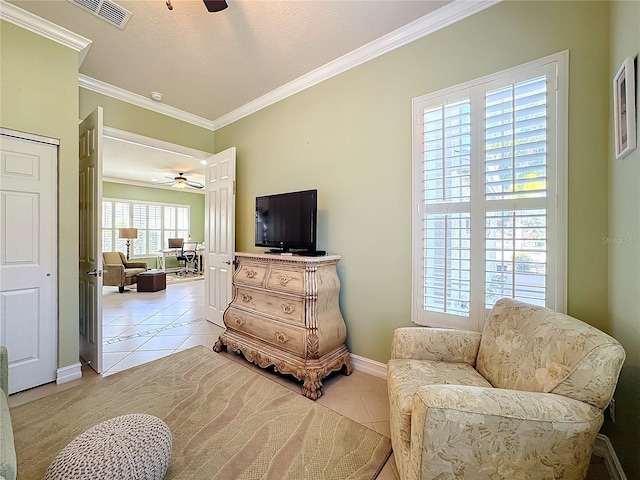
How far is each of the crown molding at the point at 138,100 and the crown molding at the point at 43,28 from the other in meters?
0.53

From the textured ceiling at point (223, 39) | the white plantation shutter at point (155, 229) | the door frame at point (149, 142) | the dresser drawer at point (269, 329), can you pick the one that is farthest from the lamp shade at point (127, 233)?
the dresser drawer at point (269, 329)

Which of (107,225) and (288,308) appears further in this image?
(107,225)

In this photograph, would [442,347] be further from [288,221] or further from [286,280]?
[288,221]

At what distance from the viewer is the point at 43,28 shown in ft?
7.06

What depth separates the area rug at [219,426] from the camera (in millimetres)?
1430

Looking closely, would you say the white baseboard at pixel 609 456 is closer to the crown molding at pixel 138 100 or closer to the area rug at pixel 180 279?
the crown molding at pixel 138 100

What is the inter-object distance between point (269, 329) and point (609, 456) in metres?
2.25

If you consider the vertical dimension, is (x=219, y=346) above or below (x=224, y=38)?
below

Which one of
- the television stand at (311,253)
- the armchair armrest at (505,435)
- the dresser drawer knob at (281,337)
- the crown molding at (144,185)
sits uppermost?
the crown molding at (144,185)

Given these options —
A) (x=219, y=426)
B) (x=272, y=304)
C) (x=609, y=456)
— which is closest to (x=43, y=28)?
(x=272, y=304)

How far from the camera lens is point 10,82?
205cm

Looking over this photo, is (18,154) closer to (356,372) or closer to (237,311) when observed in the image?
(237,311)

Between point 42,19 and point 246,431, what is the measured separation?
11.3 feet

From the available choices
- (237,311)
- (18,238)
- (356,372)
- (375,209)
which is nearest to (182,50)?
(18,238)
